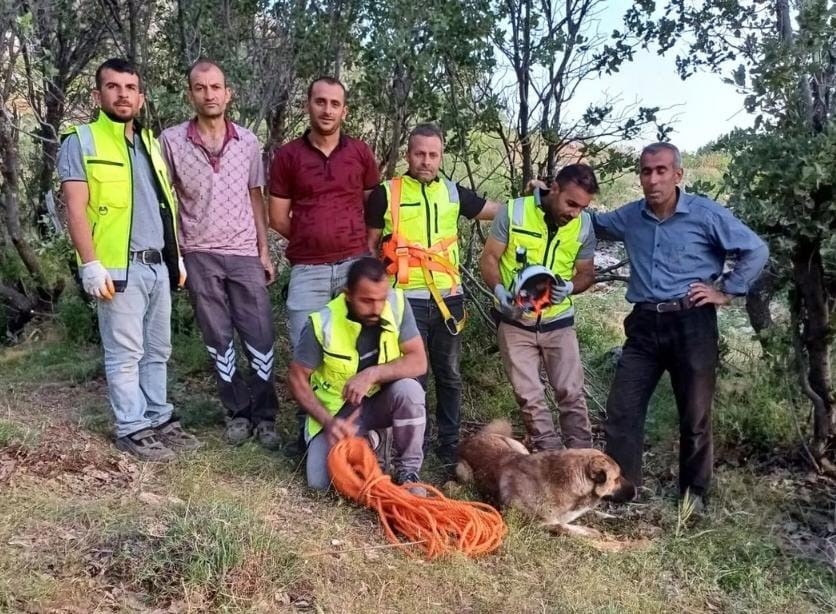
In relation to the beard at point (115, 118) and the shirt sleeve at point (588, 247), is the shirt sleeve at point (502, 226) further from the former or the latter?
the beard at point (115, 118)

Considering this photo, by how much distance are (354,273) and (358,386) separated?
631 millimetres

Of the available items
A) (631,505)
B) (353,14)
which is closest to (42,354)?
(353,14)

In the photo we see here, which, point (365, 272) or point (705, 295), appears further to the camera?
point (705, 295)


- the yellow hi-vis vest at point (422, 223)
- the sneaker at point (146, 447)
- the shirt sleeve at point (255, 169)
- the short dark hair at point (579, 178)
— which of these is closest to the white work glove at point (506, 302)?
the yellow hi-vis vest at point (422, 223)

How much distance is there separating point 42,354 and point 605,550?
5274 millimetres

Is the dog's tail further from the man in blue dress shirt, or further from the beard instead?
the beard

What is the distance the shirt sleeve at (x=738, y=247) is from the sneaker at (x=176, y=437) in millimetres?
3240

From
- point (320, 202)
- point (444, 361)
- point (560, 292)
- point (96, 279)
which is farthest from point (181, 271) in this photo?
point (560, 292)

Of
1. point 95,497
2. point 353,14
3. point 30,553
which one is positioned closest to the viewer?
point 30,553

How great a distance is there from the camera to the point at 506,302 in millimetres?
4711

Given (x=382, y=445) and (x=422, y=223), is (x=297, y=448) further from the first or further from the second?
(x=422, y=223)

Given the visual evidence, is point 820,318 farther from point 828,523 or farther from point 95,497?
point 95,497

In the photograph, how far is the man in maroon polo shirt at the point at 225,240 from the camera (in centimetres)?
471

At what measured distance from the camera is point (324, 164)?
15.7 ft
